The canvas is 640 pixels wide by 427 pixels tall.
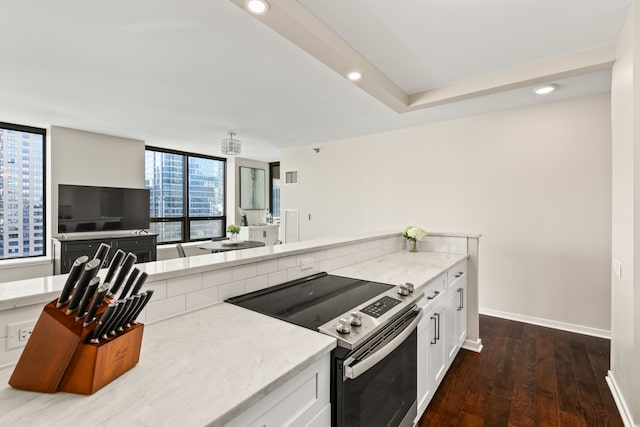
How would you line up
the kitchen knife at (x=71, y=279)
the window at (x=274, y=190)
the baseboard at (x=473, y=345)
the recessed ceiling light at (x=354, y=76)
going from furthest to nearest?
the window at (x=274, y=190) < the baseboard at (x=473, y=345) < the recessed ceiling light at (x=354, y=76) < the kitchen knife at (x=71, y=279)

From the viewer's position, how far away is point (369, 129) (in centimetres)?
463

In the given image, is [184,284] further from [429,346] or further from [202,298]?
[429,346]

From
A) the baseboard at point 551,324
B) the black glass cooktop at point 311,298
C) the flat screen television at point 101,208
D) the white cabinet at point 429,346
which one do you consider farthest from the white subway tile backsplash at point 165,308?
the flat screen television at point 101,208

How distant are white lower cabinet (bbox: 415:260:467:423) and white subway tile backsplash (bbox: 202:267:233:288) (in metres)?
1.09

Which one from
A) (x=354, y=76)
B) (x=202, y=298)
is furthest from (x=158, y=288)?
(x=354, y=76)

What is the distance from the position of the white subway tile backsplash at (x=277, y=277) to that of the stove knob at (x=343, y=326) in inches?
24.5

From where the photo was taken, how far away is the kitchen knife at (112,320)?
2.55 ft

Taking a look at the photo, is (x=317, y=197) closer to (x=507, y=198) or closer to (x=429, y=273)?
(x=507, y=198)

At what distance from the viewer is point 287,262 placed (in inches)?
71.2

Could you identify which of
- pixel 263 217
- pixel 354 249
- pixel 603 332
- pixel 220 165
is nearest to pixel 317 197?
pixel 263 217

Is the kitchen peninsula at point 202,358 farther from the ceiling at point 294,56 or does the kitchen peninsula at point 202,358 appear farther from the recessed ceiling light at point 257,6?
the ceiling at point 294,56

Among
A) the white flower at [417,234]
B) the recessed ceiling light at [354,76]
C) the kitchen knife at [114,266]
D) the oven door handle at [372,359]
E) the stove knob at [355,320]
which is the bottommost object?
the oven door handle at [372,359]

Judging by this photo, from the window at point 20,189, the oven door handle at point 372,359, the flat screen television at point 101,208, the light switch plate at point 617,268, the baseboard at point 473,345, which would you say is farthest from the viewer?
the flat screen television at point 101,208

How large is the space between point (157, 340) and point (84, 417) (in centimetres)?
39
